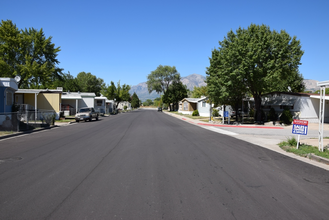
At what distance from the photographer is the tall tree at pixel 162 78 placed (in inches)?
3314

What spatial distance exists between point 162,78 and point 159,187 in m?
81.1

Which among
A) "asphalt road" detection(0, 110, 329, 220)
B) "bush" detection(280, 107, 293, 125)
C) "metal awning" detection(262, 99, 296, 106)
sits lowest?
"asphalt road" detection(0, 110, 329, 220)

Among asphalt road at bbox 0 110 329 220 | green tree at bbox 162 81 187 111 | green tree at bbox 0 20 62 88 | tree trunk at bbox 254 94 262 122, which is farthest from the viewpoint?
green tree at bbox 162 81 187 111

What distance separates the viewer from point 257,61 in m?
24.0

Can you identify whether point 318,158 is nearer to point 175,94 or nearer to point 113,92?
point 113,92

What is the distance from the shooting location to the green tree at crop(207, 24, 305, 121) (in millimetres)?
23500

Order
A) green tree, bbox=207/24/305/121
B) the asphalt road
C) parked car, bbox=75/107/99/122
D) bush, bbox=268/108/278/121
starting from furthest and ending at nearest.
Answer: parked car, bbox=75/107/99/122
bush, bbox=268/108/278/121
green tree, bbox=207/24/305/121
the asphalt road

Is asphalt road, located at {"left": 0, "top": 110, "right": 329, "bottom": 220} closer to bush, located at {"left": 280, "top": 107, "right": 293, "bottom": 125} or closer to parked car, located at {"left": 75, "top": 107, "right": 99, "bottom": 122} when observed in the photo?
bush, located at {"left": 280, "top": 107, "right": 293, "bottom": 125}

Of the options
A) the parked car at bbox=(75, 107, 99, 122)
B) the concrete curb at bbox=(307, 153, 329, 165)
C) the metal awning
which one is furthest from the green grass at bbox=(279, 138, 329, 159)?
the parked car at bbox=(75, 107, 99, 122)

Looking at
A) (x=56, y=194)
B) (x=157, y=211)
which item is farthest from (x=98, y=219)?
(x=56, y=194)

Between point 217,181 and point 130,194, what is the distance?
7.53ft

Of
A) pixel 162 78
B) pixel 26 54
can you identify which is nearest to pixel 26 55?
pixel 26 54

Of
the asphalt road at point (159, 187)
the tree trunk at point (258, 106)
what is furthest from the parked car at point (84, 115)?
the asphalt road at point (159, 187)

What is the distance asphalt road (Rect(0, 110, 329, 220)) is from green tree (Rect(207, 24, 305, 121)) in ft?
52.3
